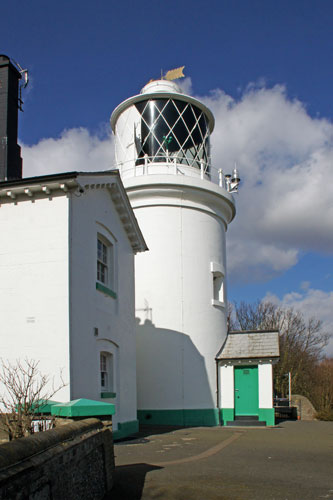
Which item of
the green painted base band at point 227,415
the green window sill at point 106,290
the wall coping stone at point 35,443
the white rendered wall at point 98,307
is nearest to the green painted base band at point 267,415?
the green painted base band at point 227,415

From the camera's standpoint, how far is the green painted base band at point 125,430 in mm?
13120

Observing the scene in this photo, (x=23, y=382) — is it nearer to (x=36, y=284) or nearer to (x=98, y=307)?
(x=36, y=284)

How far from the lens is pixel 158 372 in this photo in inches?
690

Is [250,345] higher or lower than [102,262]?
lower

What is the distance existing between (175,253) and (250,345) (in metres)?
4.31

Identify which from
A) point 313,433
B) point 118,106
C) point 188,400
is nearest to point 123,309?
point 188,400

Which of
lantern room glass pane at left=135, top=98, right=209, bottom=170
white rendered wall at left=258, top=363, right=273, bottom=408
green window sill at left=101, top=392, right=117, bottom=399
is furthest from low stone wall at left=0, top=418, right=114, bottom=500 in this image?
lantern room glass pane at left=135, top=98, right=209, bottom=170

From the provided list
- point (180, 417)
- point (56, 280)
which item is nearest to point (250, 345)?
point (180, 417)

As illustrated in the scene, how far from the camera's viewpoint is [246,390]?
17.6 meters

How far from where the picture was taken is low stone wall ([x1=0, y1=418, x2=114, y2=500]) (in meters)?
4.09

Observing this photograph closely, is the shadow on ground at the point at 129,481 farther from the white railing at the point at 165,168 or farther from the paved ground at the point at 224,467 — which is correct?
the white railing at the point at 165,168

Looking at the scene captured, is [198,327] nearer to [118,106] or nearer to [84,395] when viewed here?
[84,395]

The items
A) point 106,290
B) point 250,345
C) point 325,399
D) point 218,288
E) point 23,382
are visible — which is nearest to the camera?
point 23,382

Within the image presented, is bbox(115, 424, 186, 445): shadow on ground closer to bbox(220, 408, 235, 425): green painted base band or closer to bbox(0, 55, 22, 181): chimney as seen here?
bbox(220, 408, 235, 425): green painted base band
